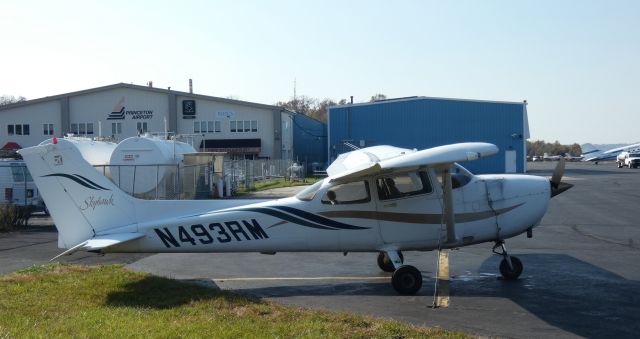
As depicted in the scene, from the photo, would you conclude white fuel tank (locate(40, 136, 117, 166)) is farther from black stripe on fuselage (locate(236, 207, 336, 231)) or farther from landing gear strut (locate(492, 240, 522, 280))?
landing gear strut (locate(492, 240, 522, 280))

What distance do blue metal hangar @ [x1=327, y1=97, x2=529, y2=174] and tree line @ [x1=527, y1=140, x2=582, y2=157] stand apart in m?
117

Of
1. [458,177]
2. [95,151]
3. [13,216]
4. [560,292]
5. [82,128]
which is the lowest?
[560,292]

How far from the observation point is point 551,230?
1609cm

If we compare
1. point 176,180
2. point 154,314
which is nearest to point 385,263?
point 154,314

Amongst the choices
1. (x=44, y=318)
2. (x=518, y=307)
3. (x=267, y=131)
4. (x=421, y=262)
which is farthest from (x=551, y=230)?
(x=267, y=131)

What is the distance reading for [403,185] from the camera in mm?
9453

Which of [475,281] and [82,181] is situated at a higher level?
[82,181]

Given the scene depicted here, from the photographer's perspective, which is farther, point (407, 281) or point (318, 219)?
point (318, 219)

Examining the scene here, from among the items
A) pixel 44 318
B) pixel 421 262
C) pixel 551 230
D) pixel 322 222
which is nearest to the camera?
pixel 44 318

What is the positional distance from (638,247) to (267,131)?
4713 cm

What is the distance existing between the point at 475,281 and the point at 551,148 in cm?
17441

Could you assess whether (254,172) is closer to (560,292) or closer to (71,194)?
(71,194)

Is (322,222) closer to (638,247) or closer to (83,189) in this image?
(83,189)

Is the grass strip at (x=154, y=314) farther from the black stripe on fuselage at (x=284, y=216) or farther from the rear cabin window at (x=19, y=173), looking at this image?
the rear cabin window at (x=19, y=173)
